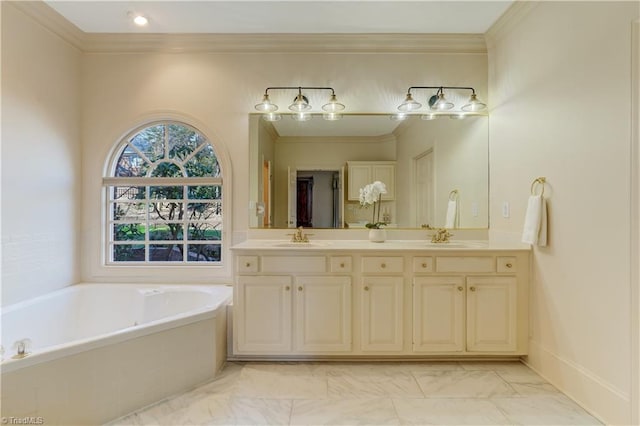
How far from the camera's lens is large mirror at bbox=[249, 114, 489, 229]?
→ 2830 millimetres

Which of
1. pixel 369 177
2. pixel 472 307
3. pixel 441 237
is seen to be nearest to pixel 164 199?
pixel 369 177

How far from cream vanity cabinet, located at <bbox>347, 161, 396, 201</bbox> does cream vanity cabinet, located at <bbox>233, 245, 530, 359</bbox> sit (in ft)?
2.28

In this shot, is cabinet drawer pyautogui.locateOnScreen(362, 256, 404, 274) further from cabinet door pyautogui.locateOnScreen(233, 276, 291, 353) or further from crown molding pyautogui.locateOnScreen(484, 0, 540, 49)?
crown molding pyautogui.locateOnScreen(484, 0, 540, 49)

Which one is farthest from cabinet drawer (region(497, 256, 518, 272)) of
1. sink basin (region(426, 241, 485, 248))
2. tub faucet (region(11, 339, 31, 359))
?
tub faucet (region(11, 339, 31, 359))

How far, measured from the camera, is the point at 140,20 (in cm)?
251

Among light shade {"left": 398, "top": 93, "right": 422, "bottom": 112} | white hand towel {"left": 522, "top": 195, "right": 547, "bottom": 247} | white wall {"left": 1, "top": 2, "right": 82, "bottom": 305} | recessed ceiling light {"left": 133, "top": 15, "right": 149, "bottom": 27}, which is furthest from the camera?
light shade {"left": 398, "top": 93, "right": 422, "bottom": 112}

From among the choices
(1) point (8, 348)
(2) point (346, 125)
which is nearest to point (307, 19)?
(2) point (346, 125)

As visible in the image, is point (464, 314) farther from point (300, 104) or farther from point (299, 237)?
point (300, 104)

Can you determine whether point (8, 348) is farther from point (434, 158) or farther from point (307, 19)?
point (434, 158)

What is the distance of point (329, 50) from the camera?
2818mm

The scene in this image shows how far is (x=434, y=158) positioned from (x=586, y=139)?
114cm

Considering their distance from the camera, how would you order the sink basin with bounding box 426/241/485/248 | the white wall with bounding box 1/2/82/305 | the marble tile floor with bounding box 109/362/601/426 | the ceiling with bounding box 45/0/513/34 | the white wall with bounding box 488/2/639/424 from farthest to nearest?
the sink basin with bounding box 426/241/485/248
the ceiling with bounding box 45/0/513/34
the white wall with bounding box 1/2/82/305
the marble tile floor with bounding box 109/362/601/426
the white wall with bounding box 488/2/639/424

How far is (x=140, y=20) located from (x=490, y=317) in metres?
3.49

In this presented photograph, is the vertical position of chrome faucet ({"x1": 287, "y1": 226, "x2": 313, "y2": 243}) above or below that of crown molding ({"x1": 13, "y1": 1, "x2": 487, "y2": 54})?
below
